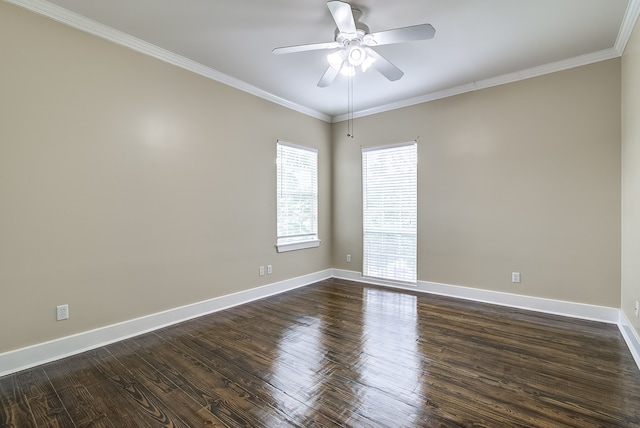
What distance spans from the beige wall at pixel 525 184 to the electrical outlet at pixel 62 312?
4.16 metres

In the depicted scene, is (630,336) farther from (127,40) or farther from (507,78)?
(127,40)

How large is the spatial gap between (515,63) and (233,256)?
4079mm

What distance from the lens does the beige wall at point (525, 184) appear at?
3195mm

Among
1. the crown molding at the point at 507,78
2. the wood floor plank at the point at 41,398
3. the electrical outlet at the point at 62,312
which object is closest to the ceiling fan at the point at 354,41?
the crown molding at the point at 507,78

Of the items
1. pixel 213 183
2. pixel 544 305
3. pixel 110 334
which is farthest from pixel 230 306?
pixel 544 305

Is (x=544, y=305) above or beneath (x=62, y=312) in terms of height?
beneath

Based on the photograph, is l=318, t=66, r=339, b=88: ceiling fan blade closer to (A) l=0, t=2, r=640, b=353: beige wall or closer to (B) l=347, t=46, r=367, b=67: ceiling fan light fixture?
(B) l=347, t=46, r=367, b=67: ceiling fan light fixture

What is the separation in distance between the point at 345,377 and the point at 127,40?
358cm

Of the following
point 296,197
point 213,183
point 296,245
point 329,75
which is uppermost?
point 329,75

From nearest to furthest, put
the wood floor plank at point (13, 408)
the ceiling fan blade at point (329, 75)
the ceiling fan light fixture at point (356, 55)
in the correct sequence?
the wood floor plank at point (13, 408)
the ceiling fan light fixture at point (356, 55)
the ceiling fan blade at point (329, 75)

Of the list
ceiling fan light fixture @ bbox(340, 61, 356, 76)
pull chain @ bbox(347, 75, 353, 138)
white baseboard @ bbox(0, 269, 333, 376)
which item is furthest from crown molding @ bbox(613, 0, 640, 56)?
white baseboard @ bbox(0, 269, 333, 376)

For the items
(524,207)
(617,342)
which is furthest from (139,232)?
(617,342)

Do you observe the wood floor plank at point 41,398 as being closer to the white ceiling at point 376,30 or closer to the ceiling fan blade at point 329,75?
the white ceiling at point 376,30

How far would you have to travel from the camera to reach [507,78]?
371 centimetres
